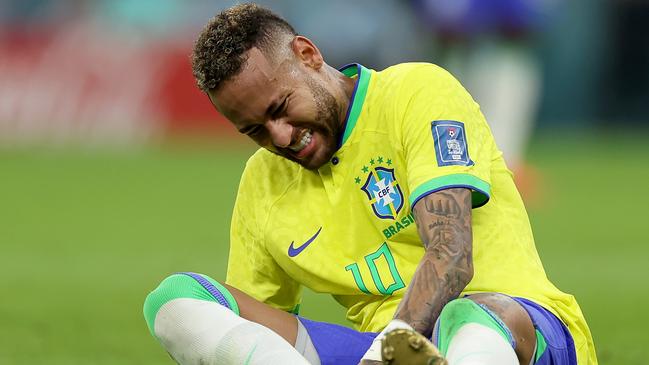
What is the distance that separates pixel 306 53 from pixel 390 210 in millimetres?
519

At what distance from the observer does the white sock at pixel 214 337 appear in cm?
379

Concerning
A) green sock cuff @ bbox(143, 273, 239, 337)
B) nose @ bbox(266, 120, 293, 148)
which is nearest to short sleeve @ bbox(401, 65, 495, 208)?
nose @ bbox(266, 120, 293, 148)

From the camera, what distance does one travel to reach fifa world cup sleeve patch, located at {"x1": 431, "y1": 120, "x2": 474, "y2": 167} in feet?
12.7

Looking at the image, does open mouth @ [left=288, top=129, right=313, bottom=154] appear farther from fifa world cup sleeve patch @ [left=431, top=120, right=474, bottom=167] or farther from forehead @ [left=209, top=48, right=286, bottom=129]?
fifa world cup sleeve patch @ [left=431, top=120, right=474, bottom=167]

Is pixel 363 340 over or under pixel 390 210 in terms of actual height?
under

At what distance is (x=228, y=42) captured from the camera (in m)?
4.00

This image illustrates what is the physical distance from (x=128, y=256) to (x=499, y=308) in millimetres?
6512

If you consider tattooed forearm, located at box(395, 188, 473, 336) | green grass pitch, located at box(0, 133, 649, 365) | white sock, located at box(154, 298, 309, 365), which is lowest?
green grass pitch, located at box(0, 133, 649, 365)

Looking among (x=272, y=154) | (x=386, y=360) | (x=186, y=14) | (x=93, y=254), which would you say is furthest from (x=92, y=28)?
(x=386, y=360)

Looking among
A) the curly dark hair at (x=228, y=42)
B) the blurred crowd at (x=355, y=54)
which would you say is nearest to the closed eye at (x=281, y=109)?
the curly dark hair at (x=228, y=42)

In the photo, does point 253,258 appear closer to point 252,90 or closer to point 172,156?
point 252,90

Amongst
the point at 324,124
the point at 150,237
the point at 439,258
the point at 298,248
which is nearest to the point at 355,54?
the point at 150,237

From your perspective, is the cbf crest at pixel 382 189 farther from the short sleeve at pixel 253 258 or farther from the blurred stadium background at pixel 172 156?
the blurred stadium background at pixel 172 156

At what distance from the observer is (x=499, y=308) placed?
3738 millimetres
